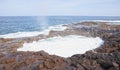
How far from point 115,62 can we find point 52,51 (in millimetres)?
8479

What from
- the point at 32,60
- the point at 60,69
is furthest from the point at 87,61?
the point at 32,60

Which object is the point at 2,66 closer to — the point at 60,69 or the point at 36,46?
the point at 60,69

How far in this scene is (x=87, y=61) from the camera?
Result: 7562 mm

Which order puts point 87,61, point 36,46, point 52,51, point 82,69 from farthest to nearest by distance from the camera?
point 36,46 < point 52,51 < point 87,61 < point 82,69

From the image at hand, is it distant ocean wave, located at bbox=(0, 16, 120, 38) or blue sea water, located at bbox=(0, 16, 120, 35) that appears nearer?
distant ocean wave, located at bbox=(0, 16, 120, 38)

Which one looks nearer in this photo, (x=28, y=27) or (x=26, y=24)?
(x=28, y=27)

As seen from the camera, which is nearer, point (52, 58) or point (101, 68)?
point (101, 68)

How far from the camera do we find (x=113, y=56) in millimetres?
7754

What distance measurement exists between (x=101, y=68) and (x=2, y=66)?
3816 millimetres

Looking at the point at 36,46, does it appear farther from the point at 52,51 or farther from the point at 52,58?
the point at 52,58

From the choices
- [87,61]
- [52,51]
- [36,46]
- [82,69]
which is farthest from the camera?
[36,46]

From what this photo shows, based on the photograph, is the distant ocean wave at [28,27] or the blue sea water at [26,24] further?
the blue sea water at [26,24]

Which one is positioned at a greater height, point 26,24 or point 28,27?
point 28,27

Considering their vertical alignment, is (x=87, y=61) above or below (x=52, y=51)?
above
